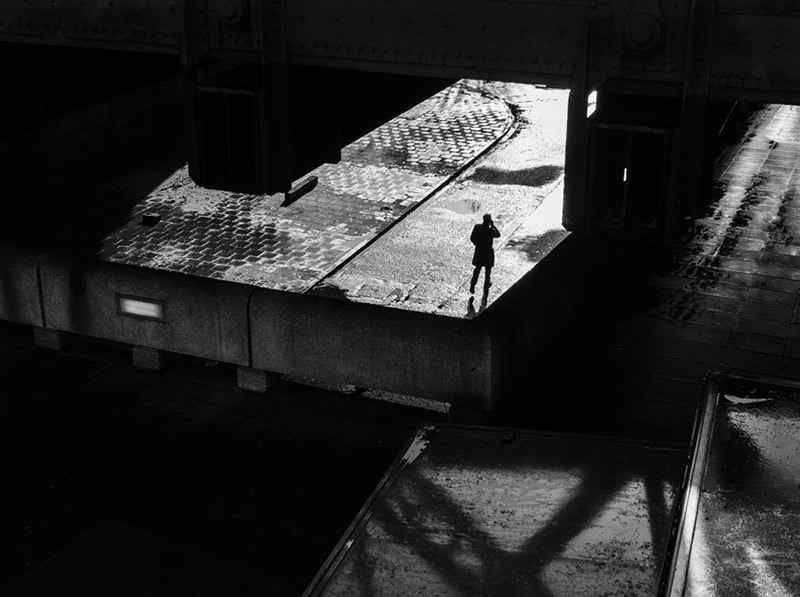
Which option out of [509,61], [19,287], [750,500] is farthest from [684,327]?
[750,500]

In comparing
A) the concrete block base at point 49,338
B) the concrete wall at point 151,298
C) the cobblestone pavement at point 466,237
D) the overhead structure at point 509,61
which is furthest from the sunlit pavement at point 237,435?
the cobblestone pavement at point 466,237

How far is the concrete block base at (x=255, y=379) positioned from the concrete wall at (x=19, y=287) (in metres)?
2.50

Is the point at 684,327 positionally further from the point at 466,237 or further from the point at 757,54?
the point at 466,237

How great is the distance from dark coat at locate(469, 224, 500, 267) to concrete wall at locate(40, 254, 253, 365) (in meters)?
5.47

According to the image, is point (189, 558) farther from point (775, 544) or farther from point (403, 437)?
point (775, 544)

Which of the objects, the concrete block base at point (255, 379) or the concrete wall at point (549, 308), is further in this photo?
the concrete block base at point (255, 379)

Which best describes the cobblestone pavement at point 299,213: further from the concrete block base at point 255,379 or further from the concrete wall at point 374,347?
the concrete wall at point 374,347

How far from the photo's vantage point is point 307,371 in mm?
10281

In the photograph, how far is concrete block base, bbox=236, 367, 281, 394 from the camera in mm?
Result: 10586

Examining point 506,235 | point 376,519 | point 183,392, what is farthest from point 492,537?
point 506,235

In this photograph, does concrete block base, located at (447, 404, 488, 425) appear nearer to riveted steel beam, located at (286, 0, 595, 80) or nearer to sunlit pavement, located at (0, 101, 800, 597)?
sunlit pavement, located at (0, 101, 800, 597)

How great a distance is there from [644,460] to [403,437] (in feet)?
10.2

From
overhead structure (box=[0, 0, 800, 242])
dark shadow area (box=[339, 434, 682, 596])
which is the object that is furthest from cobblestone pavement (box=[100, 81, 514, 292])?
dark shadow area (box=[339, 434, 682, 596])

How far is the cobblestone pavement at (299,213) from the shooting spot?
57.0 feet
